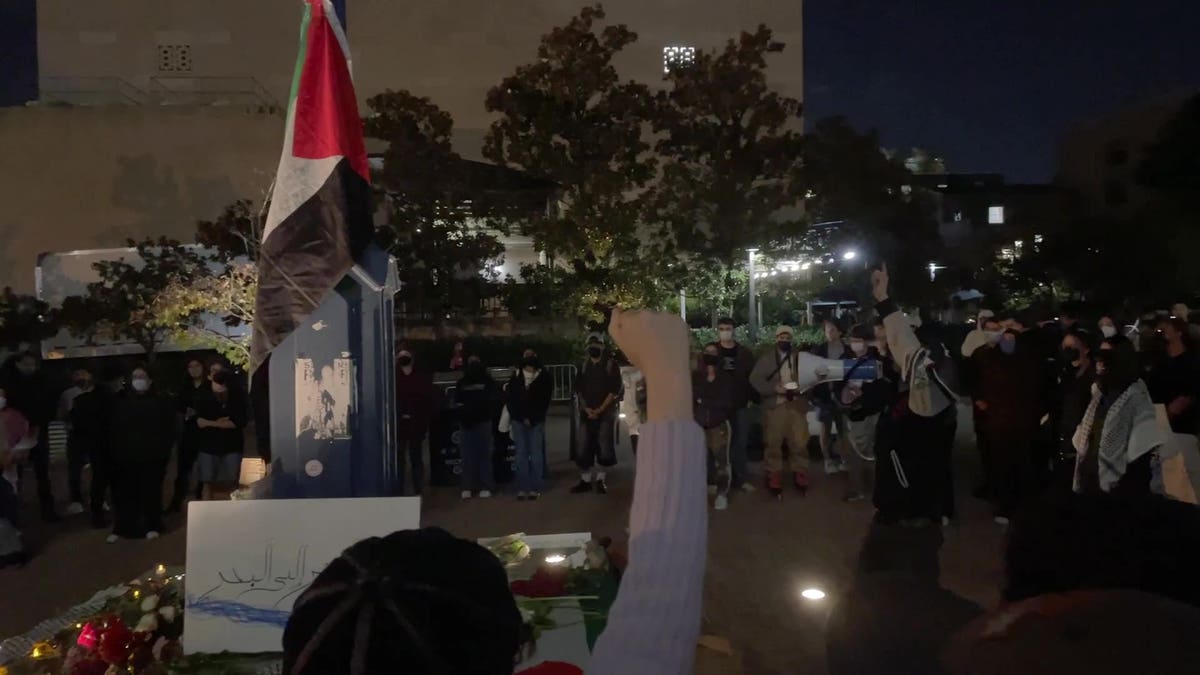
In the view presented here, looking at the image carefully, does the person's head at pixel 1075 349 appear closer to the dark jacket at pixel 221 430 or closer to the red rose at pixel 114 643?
the red rose at pixel 114 643

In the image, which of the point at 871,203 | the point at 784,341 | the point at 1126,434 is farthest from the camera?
the point at 871,203

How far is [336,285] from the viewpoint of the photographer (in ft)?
17.8

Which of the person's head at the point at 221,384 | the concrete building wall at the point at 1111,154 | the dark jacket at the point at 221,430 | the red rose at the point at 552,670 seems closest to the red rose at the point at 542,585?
the red rose at the point at 552,670

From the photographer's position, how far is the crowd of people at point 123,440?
8.88 metres

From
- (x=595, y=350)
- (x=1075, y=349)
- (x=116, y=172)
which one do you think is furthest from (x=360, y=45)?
(x=1075, y=349)

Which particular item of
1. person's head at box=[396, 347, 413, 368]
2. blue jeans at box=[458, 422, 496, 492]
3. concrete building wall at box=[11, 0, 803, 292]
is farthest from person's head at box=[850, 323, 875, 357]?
concrete building wall at box=[11, 0, 803, 292]

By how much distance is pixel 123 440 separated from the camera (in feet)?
29.4

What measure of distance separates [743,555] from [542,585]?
3.38m

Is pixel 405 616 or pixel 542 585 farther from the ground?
pixel 405 616

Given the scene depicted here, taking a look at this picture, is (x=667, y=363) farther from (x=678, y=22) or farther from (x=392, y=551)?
(x=678, y=22)

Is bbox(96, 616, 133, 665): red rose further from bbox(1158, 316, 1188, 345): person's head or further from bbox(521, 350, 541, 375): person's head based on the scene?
bbox(1158, 316, 1188, 345): person's head

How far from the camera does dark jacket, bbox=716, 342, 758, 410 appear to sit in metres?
10.5

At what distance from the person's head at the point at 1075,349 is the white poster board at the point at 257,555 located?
22.6ft

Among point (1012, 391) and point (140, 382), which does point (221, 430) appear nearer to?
point (140, 382)
